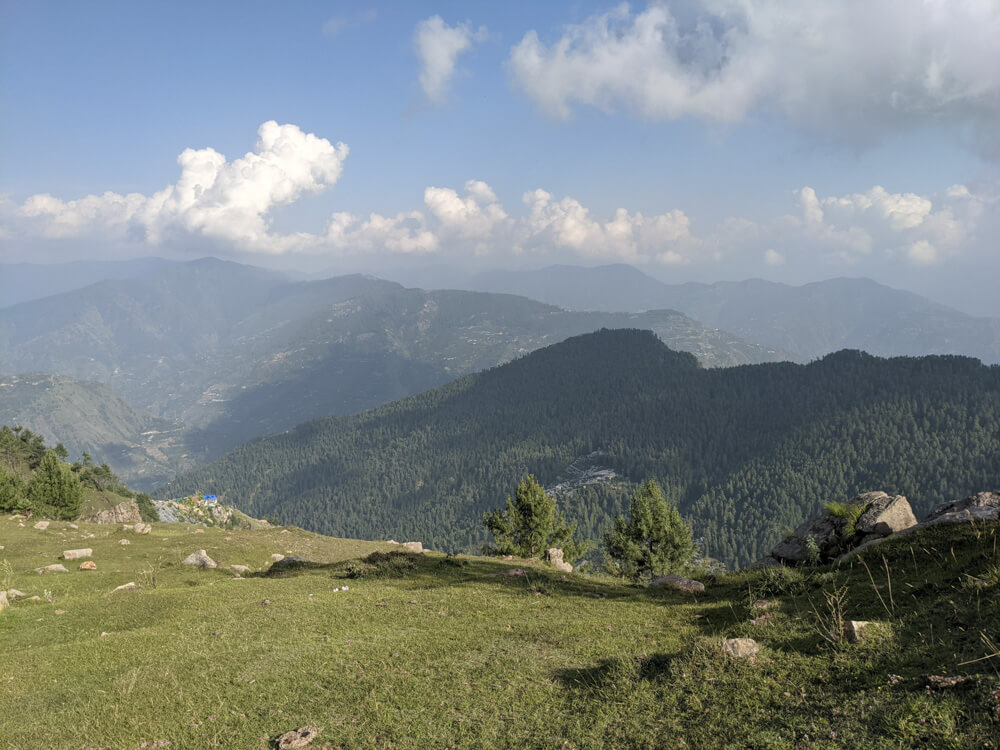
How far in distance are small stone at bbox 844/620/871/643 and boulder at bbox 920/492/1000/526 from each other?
10076 millimetres

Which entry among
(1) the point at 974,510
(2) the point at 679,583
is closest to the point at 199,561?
(2) the point at 679,583

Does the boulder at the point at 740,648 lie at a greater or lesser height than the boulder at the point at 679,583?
greater

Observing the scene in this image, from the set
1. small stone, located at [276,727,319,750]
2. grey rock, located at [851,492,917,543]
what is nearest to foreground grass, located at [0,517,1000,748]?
small stone, located at [276,727,319,750]

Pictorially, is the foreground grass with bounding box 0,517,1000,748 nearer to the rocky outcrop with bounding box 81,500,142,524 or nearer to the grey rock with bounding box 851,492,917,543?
the grey rock with bounding box 851,492,917,543

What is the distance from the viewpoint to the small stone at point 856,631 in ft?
36.4

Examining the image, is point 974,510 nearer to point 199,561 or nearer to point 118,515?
point 199,561

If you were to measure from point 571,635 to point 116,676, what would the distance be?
13720 millimetres

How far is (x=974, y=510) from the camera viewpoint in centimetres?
1867

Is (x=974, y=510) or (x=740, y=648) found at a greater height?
(x=974, y=510)

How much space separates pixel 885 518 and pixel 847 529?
1.62 m

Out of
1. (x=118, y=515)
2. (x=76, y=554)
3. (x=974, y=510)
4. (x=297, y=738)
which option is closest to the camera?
(x=297, y=738)

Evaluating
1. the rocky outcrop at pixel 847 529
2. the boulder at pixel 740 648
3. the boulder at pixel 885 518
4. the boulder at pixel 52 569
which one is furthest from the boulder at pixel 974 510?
the boulder at pixel 52 569

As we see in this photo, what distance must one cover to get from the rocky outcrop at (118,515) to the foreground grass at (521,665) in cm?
9468

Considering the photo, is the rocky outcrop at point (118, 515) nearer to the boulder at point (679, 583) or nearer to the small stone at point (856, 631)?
the boulder at point (679, 583)
